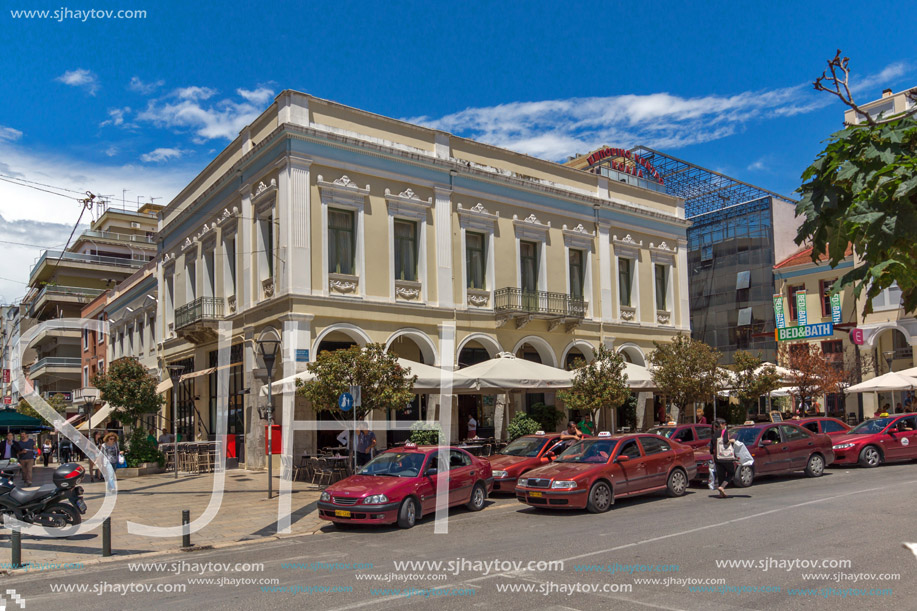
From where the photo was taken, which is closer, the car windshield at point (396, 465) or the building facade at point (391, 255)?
the car windshield at point (396, 465)

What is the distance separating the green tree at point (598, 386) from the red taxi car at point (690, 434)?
2145mm

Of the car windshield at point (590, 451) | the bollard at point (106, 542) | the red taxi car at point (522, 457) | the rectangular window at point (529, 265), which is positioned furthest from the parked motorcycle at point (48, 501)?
the rectangular window at point (529, 265)

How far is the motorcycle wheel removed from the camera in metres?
13.8

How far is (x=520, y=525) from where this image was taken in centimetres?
1341

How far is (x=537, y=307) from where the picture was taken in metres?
29.0

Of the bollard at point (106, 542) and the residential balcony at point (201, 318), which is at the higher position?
the residential balcony at point (201, 318)

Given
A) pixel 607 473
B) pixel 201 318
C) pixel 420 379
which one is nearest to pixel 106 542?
pixel 607 473

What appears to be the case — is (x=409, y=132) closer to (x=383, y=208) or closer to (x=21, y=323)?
(x=383, y=208)

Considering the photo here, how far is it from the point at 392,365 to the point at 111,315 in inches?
1331

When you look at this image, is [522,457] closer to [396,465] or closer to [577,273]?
[396,465]

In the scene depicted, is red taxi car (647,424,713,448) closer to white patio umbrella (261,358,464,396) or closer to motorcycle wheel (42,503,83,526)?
white patio umbrella (261,358,464,396)

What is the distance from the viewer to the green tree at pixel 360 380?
1803 centimetres

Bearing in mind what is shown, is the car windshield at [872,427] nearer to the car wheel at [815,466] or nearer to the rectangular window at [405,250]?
the car wheel at [815,466]

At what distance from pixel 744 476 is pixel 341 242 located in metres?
14.2
